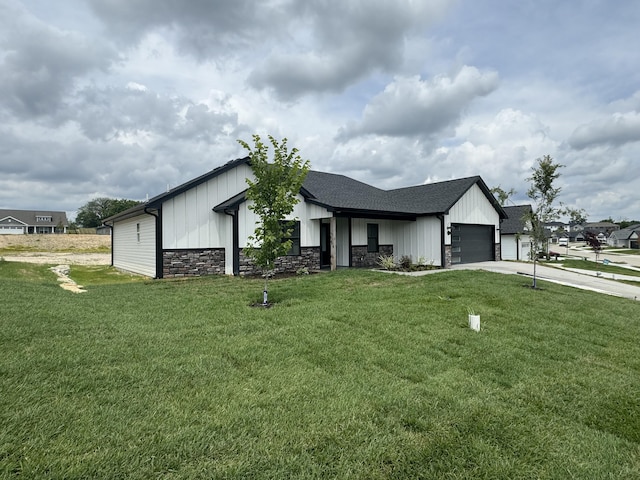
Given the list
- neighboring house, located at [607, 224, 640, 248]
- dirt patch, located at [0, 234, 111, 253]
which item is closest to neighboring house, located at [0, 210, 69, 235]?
dirt patch, located at [0, 234, 111, 253]

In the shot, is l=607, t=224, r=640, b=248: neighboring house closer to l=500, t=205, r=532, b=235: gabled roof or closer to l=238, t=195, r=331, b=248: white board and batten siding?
l=500, t=205, r=532, b=235: gabled roof

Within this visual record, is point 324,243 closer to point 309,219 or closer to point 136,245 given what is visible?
point 309,219

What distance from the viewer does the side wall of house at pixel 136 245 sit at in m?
13.6

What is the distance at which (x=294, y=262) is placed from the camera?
583 inches

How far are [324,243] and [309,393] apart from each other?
13047mm

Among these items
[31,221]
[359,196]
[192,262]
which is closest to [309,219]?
[359,196]

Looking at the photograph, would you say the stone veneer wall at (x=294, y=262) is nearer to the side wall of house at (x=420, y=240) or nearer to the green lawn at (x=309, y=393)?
the side wall of house at (x=420, y=240)

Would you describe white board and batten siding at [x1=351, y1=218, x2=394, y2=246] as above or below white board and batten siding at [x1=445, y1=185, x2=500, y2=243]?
below

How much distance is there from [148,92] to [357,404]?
17449 mm

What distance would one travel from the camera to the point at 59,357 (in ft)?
13.1

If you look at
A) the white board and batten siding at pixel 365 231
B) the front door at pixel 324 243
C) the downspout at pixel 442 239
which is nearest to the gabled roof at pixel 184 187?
the front door at pixel 324 243

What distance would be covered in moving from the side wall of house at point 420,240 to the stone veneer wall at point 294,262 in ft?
18.1

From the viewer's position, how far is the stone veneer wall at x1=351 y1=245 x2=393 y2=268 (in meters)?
17.0

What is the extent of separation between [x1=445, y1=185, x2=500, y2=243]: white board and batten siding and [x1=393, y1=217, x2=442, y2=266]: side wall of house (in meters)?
0.79
